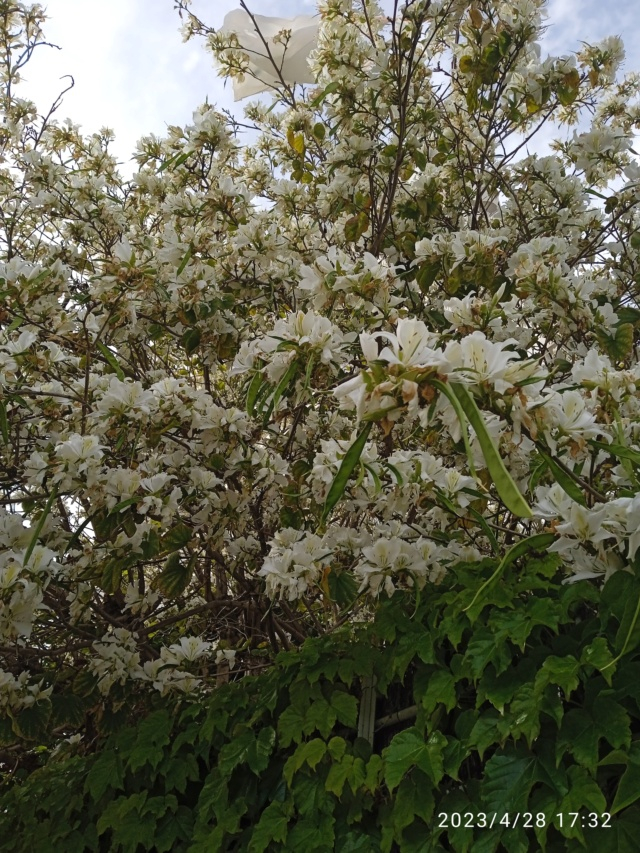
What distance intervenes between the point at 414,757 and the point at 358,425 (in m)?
0.66

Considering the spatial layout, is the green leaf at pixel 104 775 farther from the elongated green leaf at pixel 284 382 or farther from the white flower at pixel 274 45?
the white flower at pixel 274 45

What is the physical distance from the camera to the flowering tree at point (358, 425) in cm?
120

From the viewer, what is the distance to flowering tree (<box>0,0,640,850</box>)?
1.20m

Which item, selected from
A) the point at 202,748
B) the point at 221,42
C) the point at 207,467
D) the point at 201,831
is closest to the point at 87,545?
the point at 207,467

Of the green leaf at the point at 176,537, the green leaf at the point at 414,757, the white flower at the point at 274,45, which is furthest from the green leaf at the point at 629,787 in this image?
the white flower at the point at 274,45

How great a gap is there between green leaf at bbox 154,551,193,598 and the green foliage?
305mm

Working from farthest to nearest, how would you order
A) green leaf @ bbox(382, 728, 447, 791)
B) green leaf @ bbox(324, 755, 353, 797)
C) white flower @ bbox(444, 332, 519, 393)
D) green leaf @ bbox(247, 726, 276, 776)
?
green leaf @ bbox(247, 726, 276, 776) < green leaf @ bbox(324, 755, 353, 797) < green leaf @ bbox(382, 728, 447, 791) < white flower @ bbox(444, 332, 519, 393)

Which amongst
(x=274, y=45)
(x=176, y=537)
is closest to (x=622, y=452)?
(x=176, y=537)

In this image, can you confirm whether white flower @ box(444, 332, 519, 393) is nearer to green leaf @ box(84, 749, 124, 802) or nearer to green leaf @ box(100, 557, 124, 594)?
green leaf @ box(100, 557, 124, 594)

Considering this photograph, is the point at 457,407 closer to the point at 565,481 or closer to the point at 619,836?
the point at 565,481

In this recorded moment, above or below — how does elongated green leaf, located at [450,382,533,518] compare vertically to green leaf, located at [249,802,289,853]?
above

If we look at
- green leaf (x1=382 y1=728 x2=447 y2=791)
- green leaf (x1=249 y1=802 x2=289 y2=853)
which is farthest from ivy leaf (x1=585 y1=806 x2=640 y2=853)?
green leaf (x1=249 y1=802 x2=289 y2=853)

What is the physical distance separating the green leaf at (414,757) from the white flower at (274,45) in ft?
8.53

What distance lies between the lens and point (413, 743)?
4.51ft
